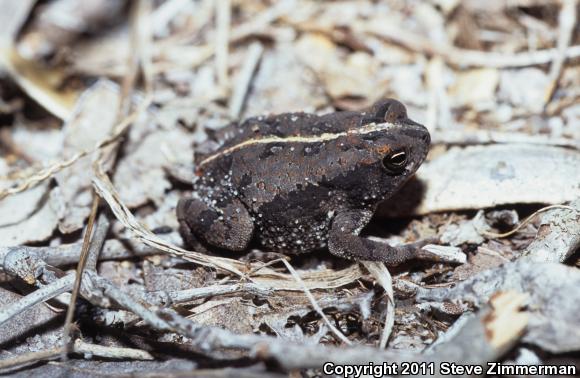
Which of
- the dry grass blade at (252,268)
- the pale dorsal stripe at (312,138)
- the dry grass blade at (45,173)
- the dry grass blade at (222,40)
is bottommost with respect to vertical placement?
the dry grass blade at (252,268)

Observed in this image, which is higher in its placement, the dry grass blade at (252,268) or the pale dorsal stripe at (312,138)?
the pale dorsal stripe at (312,138)

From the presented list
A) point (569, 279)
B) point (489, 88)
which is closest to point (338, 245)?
point (569, 279)

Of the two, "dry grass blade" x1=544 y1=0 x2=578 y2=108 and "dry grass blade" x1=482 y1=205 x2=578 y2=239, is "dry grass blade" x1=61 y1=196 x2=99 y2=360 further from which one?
"dry grass blade" x1=544 y1=0 x2=578 y2=108

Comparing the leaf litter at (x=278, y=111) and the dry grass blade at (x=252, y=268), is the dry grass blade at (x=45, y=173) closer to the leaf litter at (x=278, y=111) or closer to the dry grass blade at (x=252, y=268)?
the leaf litter at (x=278, y=111)

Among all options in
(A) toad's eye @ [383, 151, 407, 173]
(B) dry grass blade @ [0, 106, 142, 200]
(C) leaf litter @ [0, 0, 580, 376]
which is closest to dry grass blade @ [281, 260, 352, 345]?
(C) leaf litter @ [0, 0, 580, 376]

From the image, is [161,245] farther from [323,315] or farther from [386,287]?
[386,287]

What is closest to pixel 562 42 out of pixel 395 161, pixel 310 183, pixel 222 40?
pixel 395 161

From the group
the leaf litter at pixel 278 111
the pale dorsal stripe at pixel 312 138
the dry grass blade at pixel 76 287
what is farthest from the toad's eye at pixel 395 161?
the dry grass blade at pixel 76 287
